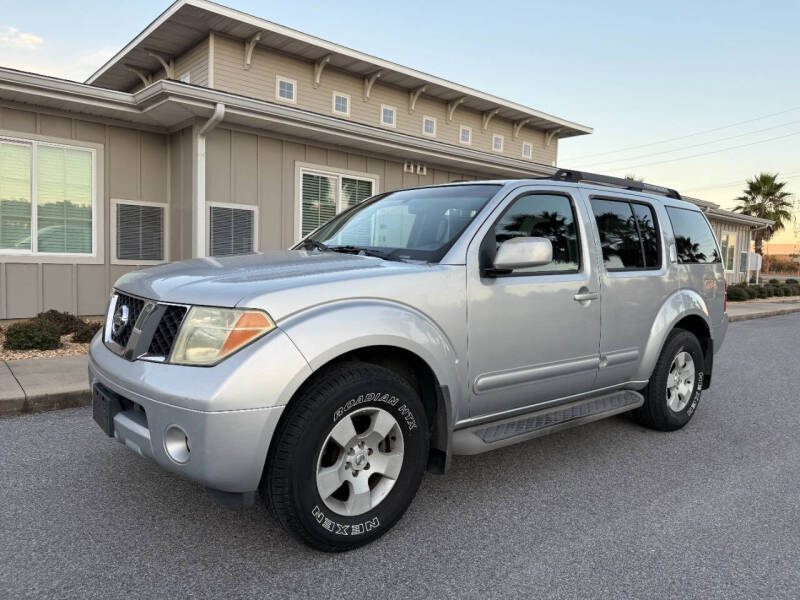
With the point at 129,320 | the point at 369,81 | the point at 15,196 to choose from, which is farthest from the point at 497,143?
the point at 129,320

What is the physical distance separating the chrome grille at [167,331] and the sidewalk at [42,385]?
121 inches

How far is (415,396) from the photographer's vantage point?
301 centimetres

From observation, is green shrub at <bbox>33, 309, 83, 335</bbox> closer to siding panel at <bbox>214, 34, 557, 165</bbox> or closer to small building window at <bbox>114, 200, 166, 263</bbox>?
small building window at <bbox>114, 200, 166, 263</bbox>

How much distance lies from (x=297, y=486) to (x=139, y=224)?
8.65 metres

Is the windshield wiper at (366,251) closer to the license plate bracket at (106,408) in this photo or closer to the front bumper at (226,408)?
the front bumper at (226,408)

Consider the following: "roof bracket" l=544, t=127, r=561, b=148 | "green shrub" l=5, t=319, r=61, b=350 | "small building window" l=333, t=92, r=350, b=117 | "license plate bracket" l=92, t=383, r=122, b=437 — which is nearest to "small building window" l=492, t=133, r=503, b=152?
"roof bracket" l=544, t=127, r=561, b=148

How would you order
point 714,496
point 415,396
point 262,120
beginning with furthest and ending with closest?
point 262,120 → point 714,496 → point 415,396

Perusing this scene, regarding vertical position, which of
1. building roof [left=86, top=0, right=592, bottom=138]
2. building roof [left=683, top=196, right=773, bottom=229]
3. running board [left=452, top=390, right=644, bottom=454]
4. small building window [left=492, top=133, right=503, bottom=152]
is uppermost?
building roof [left=86, top=0, right=592, bottom=138]

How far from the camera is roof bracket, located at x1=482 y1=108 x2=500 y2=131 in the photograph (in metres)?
20.6

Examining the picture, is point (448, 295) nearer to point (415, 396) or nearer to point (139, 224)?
point (415, 396)

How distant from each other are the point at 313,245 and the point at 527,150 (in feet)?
65.2

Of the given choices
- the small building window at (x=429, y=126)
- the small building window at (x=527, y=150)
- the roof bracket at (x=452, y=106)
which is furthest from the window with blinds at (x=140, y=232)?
the small building window at (x=527, y=150)

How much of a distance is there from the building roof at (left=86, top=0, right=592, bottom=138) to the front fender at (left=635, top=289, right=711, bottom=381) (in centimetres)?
1294

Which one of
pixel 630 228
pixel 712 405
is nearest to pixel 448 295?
pixel 630 228
